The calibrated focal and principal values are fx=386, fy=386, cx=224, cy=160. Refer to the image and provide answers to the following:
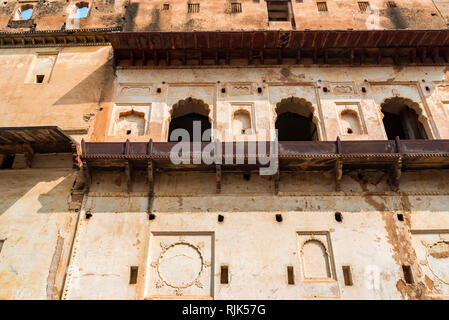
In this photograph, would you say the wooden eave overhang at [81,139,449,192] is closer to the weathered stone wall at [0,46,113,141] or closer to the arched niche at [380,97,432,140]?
the arched niche at [380,97,432,140]

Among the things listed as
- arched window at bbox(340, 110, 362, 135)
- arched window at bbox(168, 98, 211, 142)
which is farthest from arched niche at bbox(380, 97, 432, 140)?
arched window at bbox(168, 98, 211, 142)

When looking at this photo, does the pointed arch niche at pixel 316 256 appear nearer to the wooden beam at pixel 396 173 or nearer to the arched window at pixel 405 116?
the wooden beam at pixel 396 173

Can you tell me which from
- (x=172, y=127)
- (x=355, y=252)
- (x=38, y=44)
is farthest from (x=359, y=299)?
(x=38, y=44)

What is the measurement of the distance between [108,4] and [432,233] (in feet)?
42.3

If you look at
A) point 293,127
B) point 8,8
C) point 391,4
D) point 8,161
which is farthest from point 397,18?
point 8,8

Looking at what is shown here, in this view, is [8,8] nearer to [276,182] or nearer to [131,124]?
[131,124]

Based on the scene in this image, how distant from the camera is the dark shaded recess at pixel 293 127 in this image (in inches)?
540

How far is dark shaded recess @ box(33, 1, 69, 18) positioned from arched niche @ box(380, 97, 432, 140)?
1175 cm

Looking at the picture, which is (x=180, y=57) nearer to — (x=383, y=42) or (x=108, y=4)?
(x=108, y=4)

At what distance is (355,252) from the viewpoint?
893 centimetres

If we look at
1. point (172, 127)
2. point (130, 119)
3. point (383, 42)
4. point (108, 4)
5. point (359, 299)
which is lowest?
point (359, 299)

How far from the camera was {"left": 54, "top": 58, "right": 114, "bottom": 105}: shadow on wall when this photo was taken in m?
11.6

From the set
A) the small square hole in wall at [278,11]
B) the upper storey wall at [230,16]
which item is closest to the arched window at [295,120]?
the upper storey wall at [230,16]

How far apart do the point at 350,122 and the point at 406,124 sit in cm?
211
